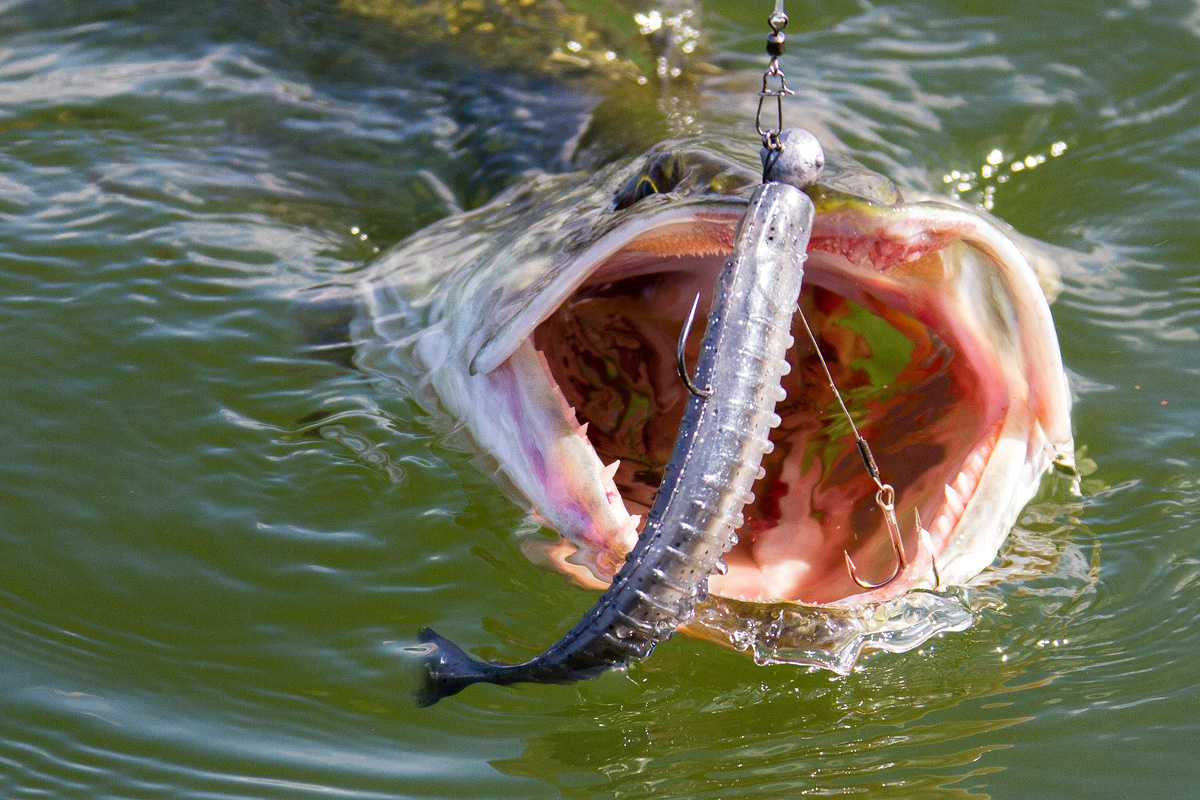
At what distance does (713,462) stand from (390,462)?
47.4 inches

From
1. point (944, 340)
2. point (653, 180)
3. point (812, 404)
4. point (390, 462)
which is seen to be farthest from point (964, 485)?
point (390, 462)

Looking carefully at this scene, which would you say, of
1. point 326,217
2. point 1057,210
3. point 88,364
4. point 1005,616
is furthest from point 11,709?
point 1057,210

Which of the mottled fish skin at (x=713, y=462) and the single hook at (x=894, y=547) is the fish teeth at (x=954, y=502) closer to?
the single hook at (x=894, y=547)

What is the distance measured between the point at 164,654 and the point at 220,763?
0.32m

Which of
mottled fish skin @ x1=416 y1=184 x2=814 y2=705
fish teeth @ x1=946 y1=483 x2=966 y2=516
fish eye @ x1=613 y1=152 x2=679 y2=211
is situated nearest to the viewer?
mottled fish skin @ x1=416 y1=184 x2=814 y2=705

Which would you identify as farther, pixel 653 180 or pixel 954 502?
pixel 653 180

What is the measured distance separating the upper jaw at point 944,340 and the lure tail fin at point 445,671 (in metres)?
0.25

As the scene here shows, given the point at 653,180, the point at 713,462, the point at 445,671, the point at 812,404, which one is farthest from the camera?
the point at 812,404

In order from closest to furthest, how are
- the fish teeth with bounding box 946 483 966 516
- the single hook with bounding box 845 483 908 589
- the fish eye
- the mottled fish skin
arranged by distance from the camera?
the mottled fish skin → the single hook with bounding box 845 483 908 589 → the fish teeth with bounding box 946 483 966 516 → the fish eye

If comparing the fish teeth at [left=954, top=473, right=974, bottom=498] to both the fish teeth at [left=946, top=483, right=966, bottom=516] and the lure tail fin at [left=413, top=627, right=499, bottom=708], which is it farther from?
the lure tail fin at [left=413, top=627, right=499, bottom=708]

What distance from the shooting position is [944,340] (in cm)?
212

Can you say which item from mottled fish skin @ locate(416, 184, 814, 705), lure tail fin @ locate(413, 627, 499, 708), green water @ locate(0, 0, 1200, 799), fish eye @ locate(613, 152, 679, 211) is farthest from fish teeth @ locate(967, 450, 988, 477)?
lure tail fin @ locate(413, 627, 499, 708)

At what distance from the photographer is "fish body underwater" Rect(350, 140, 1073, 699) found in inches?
74.5

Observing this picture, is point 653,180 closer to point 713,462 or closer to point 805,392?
point 805,392
